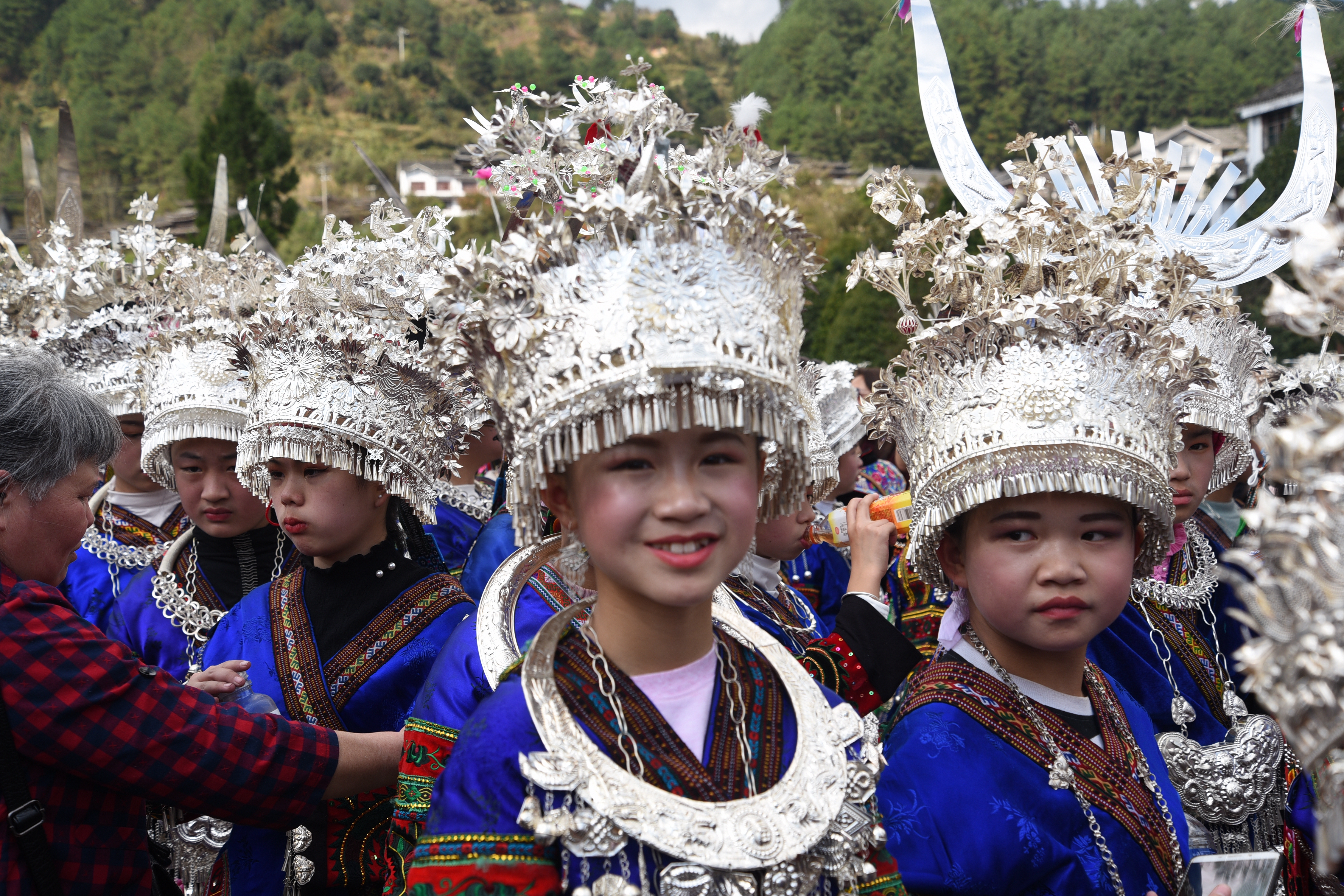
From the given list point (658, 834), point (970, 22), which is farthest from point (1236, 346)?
point (970, 22)

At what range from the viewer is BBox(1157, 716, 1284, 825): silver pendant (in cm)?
317

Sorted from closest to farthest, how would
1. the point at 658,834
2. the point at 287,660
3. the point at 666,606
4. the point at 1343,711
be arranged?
the point at 1343,711 < the point at 658,834 < the point at 666,606 < the point at 287,660

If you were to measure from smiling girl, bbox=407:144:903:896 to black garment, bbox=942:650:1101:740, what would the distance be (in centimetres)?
Answer: 72

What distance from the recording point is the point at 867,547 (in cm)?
323

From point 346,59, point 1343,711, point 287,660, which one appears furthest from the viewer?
point 346,59

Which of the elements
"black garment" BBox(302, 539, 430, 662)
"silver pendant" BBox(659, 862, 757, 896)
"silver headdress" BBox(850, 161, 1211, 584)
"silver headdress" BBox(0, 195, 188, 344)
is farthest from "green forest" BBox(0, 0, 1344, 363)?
"silver pendant" BBox(659, 862, 757, 896)

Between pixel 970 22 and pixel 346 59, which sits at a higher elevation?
pixel 346 59

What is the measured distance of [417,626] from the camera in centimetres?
327

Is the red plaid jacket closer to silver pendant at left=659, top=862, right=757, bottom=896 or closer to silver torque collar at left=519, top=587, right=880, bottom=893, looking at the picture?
silver torque collar at left=519, top=587, right=880, bottom=893

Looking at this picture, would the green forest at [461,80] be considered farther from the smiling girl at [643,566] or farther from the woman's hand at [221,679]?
the smiling girl at [643,566]

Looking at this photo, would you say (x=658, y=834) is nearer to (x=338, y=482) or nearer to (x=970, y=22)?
(x=338, y=482)

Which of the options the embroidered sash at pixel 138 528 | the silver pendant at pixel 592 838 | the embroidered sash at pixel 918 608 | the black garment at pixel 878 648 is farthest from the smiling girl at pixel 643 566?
the embroidered sash at pixel 138 528

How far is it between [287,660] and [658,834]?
71.9 inches

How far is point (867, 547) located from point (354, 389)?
1665 millimetres
